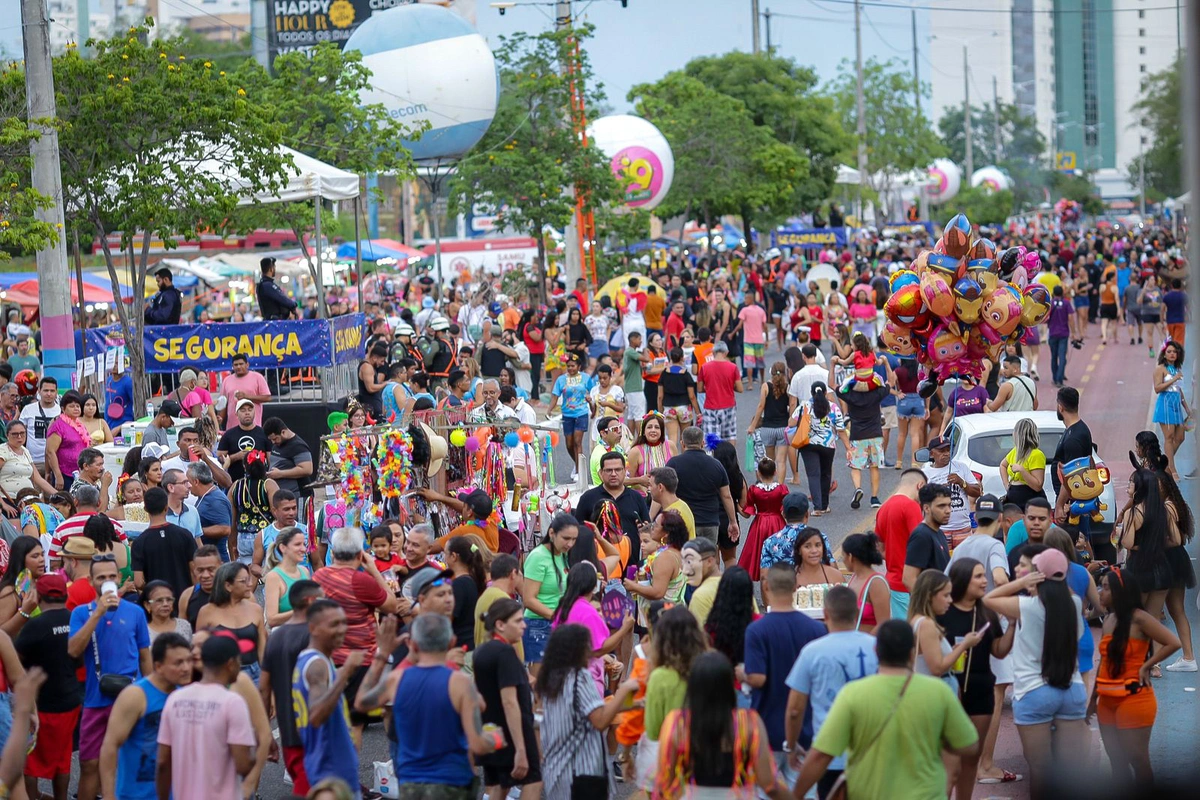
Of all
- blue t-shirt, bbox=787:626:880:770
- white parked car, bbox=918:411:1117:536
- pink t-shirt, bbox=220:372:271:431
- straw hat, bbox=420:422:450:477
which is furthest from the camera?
pink t-shirt, bbox=220:372:271:431

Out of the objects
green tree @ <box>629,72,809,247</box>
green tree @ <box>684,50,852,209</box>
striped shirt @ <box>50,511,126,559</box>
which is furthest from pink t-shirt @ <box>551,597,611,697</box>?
green tree @ <box>684,50,852,209</box>

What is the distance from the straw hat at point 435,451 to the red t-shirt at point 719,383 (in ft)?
19.3

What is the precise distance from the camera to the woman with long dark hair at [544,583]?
897 cm

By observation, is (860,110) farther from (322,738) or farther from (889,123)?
(322,738)

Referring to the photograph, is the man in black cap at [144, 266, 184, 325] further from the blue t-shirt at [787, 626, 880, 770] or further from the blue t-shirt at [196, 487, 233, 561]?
the blue t-shirt at [787, 626, 880, 770]

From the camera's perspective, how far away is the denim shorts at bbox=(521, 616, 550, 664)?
8.96 m

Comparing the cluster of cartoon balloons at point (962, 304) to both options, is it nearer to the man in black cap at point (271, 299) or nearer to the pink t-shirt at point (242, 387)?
the pink t-shirt at point (242, 387)

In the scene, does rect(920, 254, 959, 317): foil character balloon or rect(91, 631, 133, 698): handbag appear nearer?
rect(91, 631, 133, 698): handbag

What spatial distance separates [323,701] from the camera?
6.93 m

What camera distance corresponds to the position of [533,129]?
104 ft

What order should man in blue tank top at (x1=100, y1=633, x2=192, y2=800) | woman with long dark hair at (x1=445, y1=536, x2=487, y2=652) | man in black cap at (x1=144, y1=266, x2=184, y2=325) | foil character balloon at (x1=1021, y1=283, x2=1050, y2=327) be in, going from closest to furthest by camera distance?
man in blue tank top at (x1=100, y1=633, x2=192, y2=800) → woman with long dark hair at (x1=445, y1=536, x2=487, y2=652) → foil character balloon at (x1=1021, y1=283, x2=1050, y2=327) → man in black cap at (x1=144, y1=266, x2=184, y2=325)

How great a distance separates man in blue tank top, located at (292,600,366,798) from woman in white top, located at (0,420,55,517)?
6.64 m

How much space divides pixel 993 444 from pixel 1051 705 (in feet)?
23.2

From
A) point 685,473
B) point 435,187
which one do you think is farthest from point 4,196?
point 435,187
